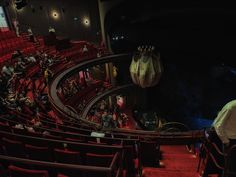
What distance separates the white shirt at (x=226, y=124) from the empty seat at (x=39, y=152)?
2.78 m

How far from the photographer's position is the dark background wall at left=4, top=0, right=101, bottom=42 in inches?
683

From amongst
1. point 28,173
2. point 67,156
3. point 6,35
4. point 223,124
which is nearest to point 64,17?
point 6,35

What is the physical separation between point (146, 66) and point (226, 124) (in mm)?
8969

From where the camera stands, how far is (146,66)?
1247 centimetres

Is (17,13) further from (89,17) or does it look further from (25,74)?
(25,74)

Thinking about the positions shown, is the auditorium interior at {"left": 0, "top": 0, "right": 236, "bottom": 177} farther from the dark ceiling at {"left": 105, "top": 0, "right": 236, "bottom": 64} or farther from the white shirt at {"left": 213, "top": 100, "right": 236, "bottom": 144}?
the white shirt at {"left": 213, "top": 100, "right": 236, "bottom": 144}

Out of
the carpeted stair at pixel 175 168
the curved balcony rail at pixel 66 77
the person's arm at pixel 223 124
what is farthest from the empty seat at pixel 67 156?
the curved balcony rail at pixel 66 77

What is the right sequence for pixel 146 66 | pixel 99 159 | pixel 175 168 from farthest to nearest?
pixel 146 66
pixel 175 168
pixel 99 159

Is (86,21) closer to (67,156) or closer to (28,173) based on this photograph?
(67,156)

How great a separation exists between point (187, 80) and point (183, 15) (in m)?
5.02

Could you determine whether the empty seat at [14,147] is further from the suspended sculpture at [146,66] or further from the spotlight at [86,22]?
the spotlight at [86,22]

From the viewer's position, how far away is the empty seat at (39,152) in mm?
4320

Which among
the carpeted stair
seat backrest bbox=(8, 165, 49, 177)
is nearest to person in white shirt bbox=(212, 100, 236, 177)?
the carpeted stair

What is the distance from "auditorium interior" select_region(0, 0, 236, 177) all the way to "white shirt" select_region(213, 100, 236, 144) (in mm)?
259
